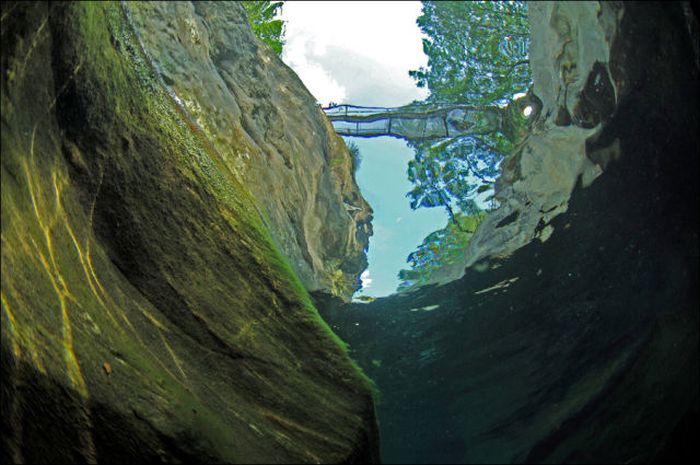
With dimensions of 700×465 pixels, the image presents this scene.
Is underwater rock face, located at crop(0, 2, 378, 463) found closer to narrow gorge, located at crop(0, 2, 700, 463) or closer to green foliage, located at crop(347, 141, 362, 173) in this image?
narrow gorge, located at crop(0, 2, 700, 463)

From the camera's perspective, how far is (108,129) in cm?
387

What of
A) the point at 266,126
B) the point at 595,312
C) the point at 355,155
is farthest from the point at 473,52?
the point at 595,312

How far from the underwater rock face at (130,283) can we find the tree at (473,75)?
9.13ft

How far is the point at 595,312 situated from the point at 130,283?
11.1m

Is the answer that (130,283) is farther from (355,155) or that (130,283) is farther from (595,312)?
(595,312)

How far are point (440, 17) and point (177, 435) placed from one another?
21.2 ft

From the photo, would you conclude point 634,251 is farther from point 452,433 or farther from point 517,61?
point 452,433

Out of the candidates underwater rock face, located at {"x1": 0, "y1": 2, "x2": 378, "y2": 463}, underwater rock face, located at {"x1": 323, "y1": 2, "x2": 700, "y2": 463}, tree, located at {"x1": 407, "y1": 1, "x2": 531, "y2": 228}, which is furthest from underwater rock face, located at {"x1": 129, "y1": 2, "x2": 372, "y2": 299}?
underwater rock face, located at {"x1": 323, "y1": 2, "x2": 700, "y2": 463}

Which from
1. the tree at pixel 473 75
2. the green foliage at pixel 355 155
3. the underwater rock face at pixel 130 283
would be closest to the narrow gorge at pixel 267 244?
the underwater rock face at pixel 130 283

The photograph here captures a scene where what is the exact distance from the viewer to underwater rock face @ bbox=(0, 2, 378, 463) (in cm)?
291

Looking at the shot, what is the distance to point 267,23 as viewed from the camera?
666 centimetres

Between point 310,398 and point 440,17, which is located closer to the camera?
point 310,398

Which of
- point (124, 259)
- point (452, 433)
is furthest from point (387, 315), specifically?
point (452, 433)

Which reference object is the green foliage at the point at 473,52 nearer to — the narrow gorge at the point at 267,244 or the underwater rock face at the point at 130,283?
the narrow gorge at the point at 267,244
